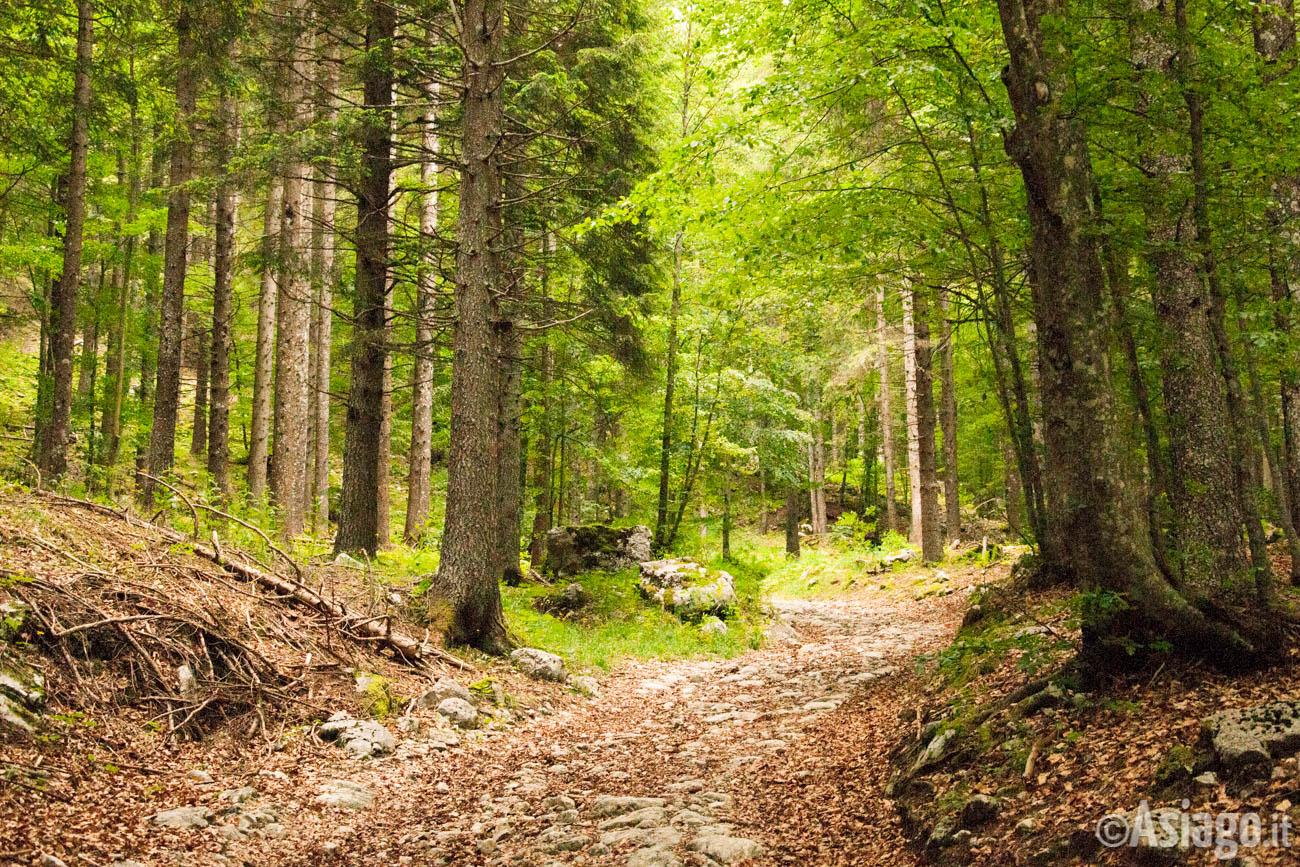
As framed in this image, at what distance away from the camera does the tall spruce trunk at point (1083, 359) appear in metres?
4.07

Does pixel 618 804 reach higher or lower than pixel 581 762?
higher

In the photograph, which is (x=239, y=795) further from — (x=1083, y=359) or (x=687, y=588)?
(x=687, y=588)

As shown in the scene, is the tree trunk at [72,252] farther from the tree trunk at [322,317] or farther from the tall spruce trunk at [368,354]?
the tall spruce trunk at [368,354]

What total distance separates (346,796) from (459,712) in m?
1.72

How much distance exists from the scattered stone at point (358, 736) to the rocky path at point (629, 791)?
0.39ft

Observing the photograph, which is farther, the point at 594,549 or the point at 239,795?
the point at 594,549

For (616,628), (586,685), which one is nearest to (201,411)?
(616,628)

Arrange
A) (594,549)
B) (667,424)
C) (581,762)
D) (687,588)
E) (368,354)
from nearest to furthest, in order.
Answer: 1. (581,762)
2. (368,354)
3. (687,588)
4. (594,549)
5. (667,424)

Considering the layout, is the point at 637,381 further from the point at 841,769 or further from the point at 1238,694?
the point at 1238,694

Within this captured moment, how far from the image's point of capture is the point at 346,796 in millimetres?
4906

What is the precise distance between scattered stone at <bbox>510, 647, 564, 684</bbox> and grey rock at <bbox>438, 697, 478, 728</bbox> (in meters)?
1.56

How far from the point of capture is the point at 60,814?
3646 millimetres

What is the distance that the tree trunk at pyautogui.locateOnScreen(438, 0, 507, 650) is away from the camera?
833 cm

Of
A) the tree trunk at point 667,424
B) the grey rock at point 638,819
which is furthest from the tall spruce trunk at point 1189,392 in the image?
the tree trunk at point 667,424
